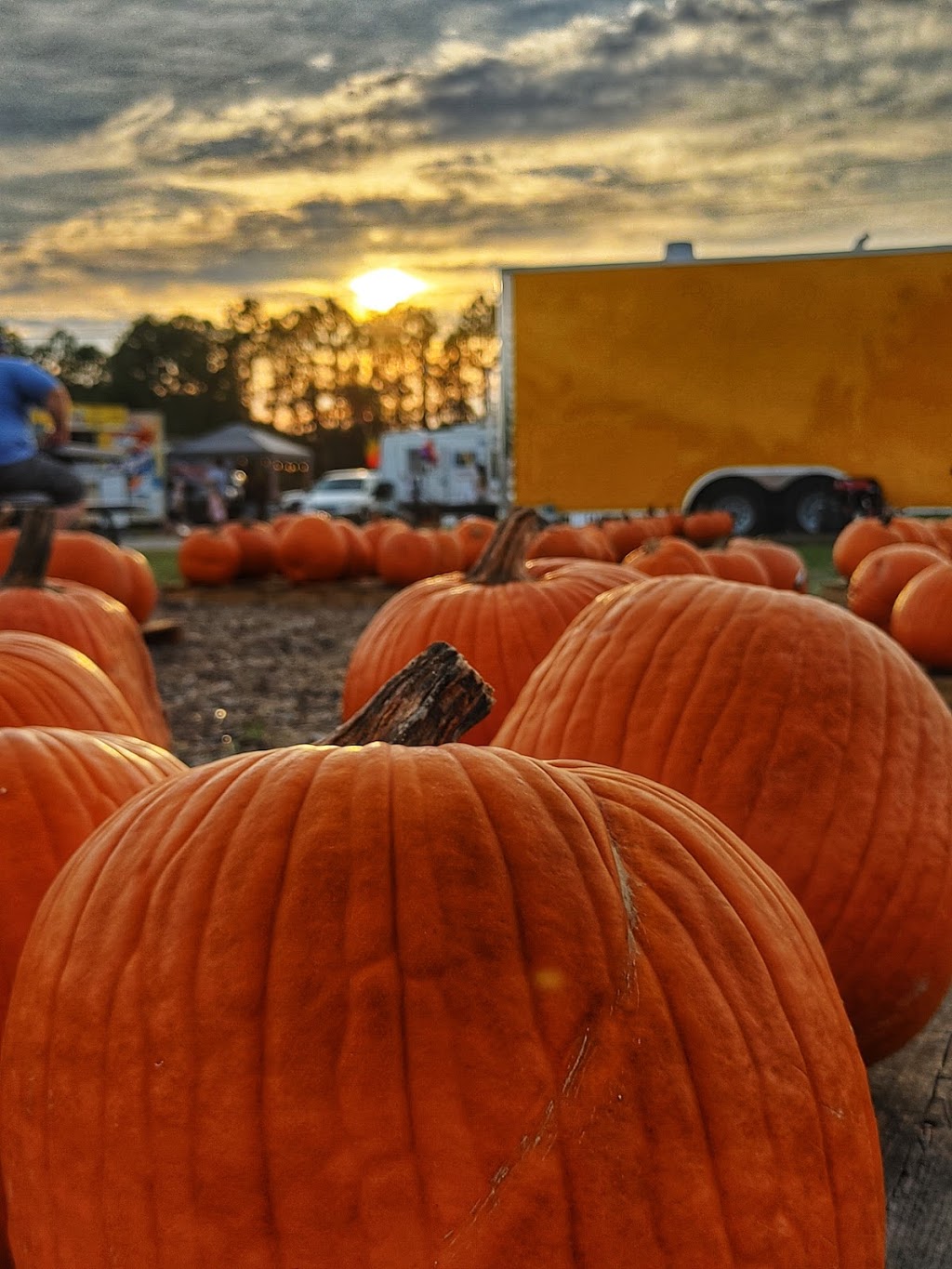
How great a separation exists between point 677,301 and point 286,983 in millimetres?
18450

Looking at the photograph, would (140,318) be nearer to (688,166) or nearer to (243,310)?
(243,310)

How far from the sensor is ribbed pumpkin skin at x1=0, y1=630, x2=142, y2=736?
2385 millimetres

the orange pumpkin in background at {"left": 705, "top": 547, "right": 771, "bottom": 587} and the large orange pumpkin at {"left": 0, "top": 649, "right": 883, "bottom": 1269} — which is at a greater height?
the large orange pumpkin at {"left": 0, "top": 649, "right": 883, "bottom": 1269}

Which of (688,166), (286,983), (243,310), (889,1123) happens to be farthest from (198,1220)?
(243,310)

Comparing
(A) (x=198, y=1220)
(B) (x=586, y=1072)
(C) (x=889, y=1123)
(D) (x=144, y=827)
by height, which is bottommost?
(C) (x=889, y=1123)

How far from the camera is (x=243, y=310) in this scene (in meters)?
72.8

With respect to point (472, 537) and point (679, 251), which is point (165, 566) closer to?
point (472, 537)

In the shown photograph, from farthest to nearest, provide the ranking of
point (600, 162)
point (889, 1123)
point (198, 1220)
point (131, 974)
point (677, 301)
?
point (677, 301) < point (600, 162) < point (889, 1123) < point (131, 974) < point (198, 1220)

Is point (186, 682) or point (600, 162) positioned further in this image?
point (600, 162)

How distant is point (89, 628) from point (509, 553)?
1478 mm

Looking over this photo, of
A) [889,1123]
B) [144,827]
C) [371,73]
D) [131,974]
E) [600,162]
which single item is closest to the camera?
[131,974]

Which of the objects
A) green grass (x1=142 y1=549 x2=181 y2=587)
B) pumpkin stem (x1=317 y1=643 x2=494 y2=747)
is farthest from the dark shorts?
pumpkin stem (x1=317 y1=643 x2=494 y2=747)

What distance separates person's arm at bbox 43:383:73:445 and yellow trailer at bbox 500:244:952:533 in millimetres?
10438

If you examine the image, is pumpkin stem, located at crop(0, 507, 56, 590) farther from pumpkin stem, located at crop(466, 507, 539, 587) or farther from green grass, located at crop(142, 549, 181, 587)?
green grass, located at crop(142, 549, 181, 587)
